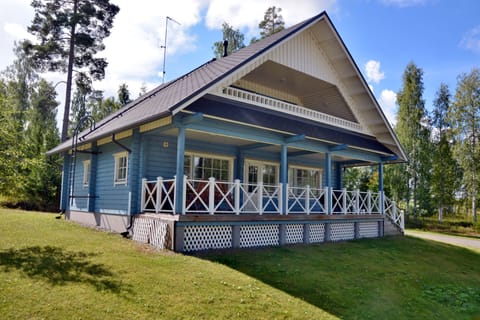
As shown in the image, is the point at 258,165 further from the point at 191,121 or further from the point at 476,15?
the point at 476,15

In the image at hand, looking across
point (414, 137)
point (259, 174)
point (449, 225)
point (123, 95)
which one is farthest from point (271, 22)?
point (449, 225)

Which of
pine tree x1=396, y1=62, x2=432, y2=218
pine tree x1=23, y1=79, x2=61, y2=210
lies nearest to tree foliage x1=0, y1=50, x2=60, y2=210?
pine tree x1=23, y1=79, x2=61, y2=210

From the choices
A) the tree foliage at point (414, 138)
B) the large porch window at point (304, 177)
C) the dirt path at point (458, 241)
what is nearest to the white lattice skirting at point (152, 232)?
the large porch window at point (304, 177)

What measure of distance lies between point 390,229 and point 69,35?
24412 mm

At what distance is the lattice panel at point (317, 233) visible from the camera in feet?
37.4

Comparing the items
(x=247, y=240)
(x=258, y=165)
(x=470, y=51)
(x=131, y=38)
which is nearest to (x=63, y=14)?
(x=131, y=38)

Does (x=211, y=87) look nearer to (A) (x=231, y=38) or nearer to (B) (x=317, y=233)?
(B) (x=317, y=233)

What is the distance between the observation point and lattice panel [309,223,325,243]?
11.4 m

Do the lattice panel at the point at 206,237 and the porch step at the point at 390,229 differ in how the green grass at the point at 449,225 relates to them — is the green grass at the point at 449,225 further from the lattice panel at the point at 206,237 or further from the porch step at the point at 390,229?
the lattice panel at the point at 206,237

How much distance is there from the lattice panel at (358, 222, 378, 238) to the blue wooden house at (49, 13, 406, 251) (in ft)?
0.13

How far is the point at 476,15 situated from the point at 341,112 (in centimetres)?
1791

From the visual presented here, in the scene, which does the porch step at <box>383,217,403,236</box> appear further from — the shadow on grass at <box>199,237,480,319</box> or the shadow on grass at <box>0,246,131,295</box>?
the shadow on grass at <box>0,246,131,295</box>

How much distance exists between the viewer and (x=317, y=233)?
11.6 m

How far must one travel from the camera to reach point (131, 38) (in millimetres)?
24234
